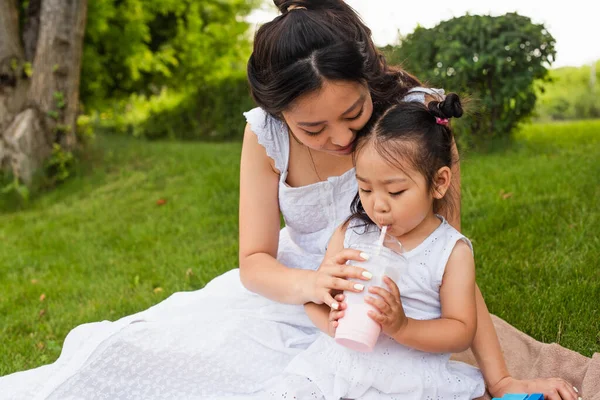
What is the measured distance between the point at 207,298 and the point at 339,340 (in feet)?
3.38

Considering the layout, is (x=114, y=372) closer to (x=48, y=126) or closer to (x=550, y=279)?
(x=550, y=279)

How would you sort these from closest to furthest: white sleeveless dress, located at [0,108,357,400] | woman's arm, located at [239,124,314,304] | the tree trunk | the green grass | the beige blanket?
white sleeveless dress, located at [0,108,357,400] → the beige blanket → woman's arm, located at [239,124,314,304] → the green grass → the tree trunk

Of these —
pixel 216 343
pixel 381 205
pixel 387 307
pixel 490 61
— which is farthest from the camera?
pixel 490 61

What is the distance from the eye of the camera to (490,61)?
21.1 feet

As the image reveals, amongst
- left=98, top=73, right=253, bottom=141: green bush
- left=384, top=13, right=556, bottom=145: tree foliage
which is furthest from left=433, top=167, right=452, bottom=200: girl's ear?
left=98, top=73, right=253, bottom=141: green bush

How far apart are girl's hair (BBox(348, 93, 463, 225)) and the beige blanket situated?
82 centimetres

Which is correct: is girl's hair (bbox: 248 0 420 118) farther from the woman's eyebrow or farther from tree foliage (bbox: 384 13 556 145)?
tree foliage (bbox: 384 13 556 145)

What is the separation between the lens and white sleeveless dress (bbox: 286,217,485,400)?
2.07m

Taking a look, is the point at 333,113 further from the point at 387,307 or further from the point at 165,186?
the point at 165,186

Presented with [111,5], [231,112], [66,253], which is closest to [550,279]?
[66,253]

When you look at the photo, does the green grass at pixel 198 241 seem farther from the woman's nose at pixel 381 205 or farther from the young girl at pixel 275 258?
the woman's nose at pixel 381 205

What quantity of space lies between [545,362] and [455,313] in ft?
2.40

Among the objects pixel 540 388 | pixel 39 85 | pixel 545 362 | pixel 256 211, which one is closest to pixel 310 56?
pixel 256 211

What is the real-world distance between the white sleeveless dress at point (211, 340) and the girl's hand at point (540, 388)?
677mm
